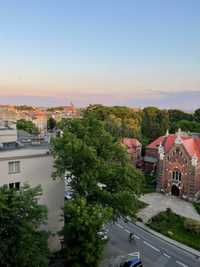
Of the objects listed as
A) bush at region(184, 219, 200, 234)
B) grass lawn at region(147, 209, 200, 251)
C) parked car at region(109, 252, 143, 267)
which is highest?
parked car at region(109, 252, 143, 267)

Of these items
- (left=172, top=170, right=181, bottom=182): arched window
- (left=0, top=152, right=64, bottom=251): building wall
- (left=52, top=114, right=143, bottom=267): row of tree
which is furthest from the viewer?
(left=172, top=170, right=181, bottom=182): arched window

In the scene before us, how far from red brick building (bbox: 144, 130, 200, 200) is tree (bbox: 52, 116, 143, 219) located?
1017 inches

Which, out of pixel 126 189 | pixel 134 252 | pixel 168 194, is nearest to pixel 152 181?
pixel 168 194

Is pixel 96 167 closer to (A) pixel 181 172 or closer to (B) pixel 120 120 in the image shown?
(A) pixel 181 172

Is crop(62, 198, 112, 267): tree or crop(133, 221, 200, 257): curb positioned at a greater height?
crop(62, 198, 112, 267): tree

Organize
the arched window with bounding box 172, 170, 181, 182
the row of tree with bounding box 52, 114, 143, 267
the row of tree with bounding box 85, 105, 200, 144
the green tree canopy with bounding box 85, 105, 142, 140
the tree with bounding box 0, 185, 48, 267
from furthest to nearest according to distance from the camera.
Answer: the row of tree with bounding box 85, 105, 200, 144
the green tree canopy with bounding box 85, 105, 142, 140
the arched window with bounding box 172, 170, 181, 182
the row of tree with bounding box 52, 114, 143, 267
the tree with bounding box 0, 185, 48, 267

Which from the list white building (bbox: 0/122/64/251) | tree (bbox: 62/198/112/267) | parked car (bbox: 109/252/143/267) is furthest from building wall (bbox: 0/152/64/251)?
parked car (bbox: 109/252/143/267)

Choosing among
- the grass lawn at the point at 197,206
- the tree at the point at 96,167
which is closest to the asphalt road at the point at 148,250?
the tree at the point at 96,167

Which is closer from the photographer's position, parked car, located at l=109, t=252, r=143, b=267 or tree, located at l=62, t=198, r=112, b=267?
tree, located at l=62, t=198, r=112, b=267

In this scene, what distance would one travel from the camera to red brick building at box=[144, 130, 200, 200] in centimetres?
5131

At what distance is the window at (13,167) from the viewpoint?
86.2ft

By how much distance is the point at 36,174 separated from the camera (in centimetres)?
2795

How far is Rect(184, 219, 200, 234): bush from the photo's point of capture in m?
37.6

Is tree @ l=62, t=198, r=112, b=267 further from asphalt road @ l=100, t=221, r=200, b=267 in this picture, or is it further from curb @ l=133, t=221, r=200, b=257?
curb @ l=133, t=221, r=200, b=257
